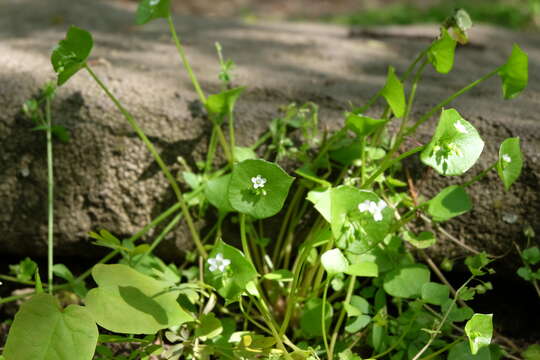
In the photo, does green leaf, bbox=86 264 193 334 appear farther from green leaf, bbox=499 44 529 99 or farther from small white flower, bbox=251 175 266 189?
green leaf, bbox=499 44 529 99

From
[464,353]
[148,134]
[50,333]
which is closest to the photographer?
[50,333]

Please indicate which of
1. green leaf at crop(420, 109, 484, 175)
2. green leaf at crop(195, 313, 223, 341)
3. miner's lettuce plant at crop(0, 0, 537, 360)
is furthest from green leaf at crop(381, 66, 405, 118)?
green leaf at crop(195, 313, 223, 341)

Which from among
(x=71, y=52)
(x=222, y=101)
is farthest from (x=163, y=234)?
(x=71, y=52)

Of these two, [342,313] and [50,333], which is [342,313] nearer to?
[342,313]

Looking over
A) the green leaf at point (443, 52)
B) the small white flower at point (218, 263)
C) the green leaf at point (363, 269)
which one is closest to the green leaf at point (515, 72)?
the green leaf at point (443, 52)

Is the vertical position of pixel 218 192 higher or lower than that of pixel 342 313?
higher

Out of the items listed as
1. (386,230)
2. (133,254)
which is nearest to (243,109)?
(133,254)
